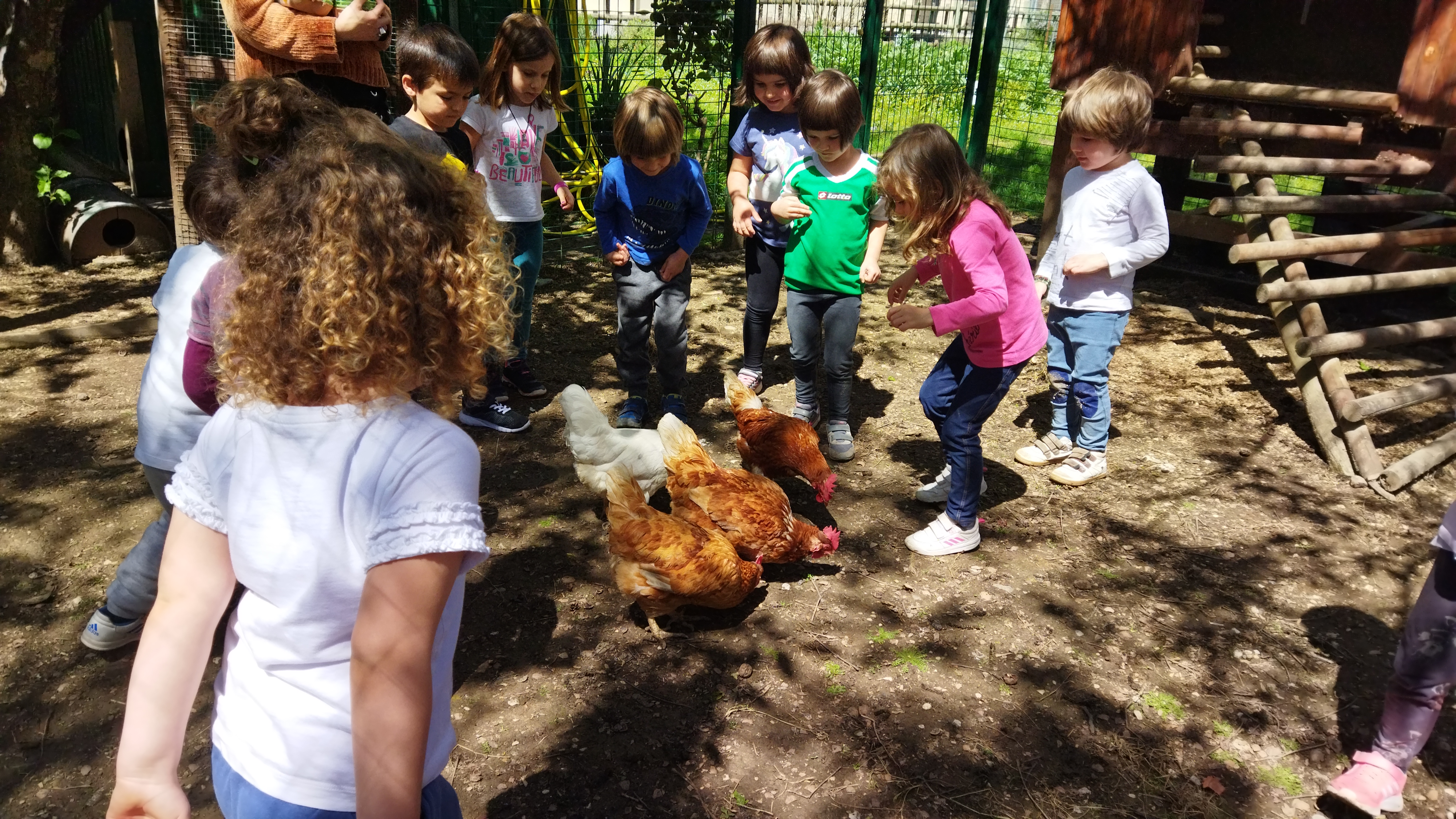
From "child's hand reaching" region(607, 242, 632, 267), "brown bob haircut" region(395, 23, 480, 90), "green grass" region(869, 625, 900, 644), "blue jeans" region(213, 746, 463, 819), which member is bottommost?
"green grass" region(869, 625, 900, 644)

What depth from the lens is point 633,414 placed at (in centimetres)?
452

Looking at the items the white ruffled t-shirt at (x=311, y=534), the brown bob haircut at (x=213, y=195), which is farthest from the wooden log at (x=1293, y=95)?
the white ruffled t-shirt at (x=311, y=534)

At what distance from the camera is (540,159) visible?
4.57 metres

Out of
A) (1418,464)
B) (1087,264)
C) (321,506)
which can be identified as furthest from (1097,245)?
(321,506)

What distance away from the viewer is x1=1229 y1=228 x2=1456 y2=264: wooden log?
475 centimetres

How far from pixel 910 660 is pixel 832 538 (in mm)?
515

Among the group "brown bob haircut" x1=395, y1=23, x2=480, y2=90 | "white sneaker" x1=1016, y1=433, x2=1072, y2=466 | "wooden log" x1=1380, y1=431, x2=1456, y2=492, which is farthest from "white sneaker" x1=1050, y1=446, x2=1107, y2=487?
"brown bob haircut" x1=395, y1=23, x2=480, y2=90

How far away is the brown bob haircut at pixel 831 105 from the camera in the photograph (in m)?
3.89

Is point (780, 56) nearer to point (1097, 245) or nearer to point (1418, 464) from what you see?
point (1097, 245)

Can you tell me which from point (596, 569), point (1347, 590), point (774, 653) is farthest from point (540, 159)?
point (1347, 590)

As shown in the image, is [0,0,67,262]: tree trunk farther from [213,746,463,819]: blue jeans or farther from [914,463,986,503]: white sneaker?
[213,746,463,819]: blue jeans

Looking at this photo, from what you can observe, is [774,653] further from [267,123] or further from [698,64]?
[698,64]

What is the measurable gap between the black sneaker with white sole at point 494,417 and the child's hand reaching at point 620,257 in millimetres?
923

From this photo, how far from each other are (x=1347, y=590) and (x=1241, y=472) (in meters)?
1.05
